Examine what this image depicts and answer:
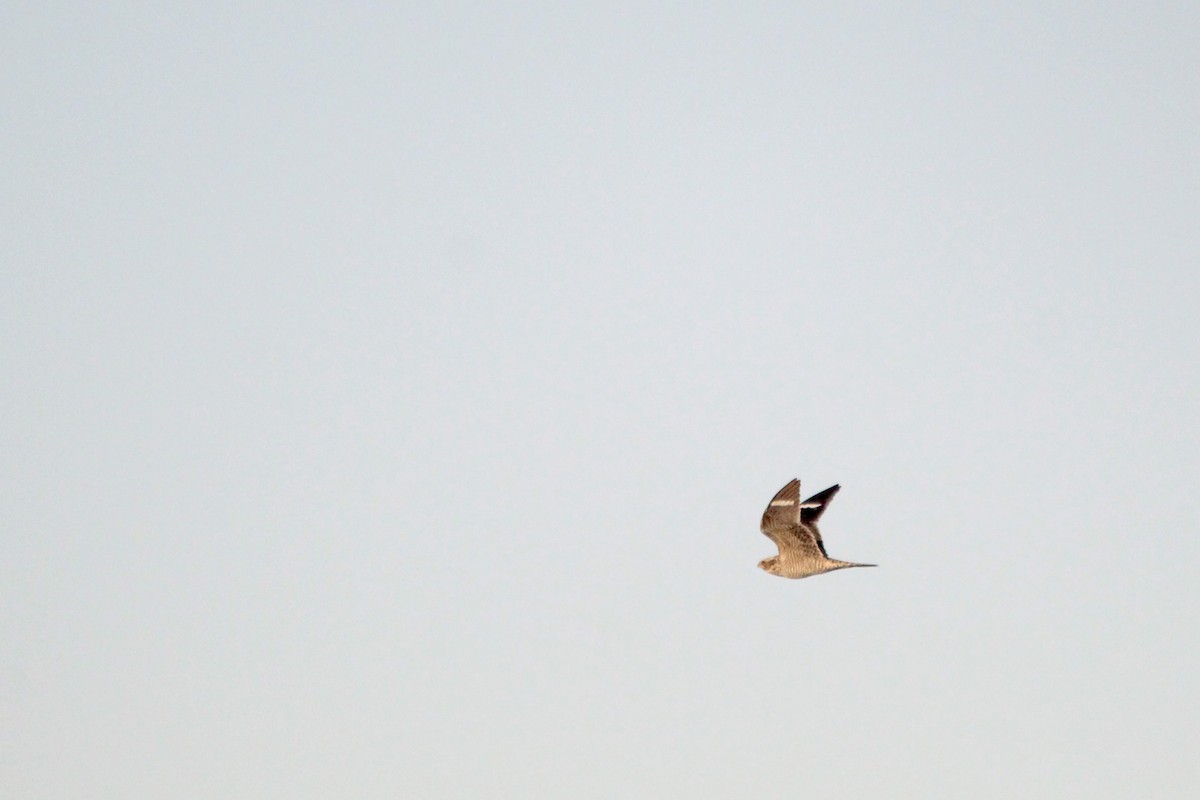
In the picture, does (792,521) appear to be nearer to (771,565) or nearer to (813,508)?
(813,508)

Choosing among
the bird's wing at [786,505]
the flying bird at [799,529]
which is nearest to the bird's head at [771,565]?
the flying bird at [799,529]

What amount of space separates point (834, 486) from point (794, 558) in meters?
2.92

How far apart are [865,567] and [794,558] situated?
373 centimetres

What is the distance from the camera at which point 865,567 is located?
62.1 metres

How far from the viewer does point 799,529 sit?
6372cm

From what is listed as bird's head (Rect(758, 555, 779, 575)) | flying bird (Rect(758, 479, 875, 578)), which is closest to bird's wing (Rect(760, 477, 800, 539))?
flying bird (Rect(758, 479, 875, 578))

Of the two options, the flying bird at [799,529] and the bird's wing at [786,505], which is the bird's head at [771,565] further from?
the bird's wing at [786,505]

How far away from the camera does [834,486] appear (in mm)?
64000

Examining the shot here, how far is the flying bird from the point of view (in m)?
63.4

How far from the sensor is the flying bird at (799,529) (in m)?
63.4

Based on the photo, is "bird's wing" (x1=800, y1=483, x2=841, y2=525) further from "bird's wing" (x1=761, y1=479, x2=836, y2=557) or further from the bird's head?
the bird's head

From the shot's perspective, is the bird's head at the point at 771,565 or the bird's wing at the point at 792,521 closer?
the bird's wing at the point at 792,521

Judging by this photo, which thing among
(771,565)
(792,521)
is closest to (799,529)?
(792,521)

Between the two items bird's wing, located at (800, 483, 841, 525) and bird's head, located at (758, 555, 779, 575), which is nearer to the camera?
bird's wing, located at (800, 483, 841, 525)
